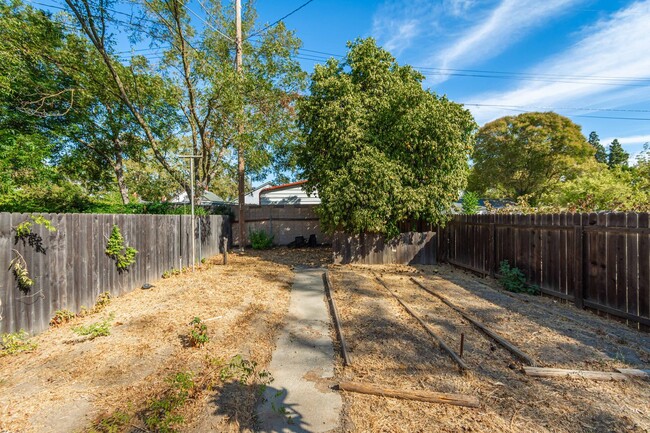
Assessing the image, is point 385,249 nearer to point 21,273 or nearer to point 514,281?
point 514,281

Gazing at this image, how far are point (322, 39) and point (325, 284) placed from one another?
1114 centimetres

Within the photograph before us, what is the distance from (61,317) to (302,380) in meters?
3.90

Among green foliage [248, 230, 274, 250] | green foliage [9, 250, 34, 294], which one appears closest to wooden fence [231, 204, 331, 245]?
green foliage [248, 230, 274, 250]

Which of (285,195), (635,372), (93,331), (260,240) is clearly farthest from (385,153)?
(285,195)

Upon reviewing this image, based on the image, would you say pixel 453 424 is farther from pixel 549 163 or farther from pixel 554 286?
pixel 549 163

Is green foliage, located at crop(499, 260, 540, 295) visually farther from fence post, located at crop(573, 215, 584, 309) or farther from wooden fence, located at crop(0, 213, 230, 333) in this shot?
wooden fence, located at crop(0, 213, 230, 333)

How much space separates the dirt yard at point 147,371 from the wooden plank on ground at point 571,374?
2.80m

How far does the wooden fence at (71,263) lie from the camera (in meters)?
3.88

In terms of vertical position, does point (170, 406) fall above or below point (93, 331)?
below

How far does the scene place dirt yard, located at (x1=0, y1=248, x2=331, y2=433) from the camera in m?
2.51

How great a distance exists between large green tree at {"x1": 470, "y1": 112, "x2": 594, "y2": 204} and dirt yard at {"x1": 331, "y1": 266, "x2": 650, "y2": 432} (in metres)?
23.7

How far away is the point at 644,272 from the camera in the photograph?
14.6 ft

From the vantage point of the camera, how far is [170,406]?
2.61 metres

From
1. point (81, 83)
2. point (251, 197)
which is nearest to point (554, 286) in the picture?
point (81, 83)
